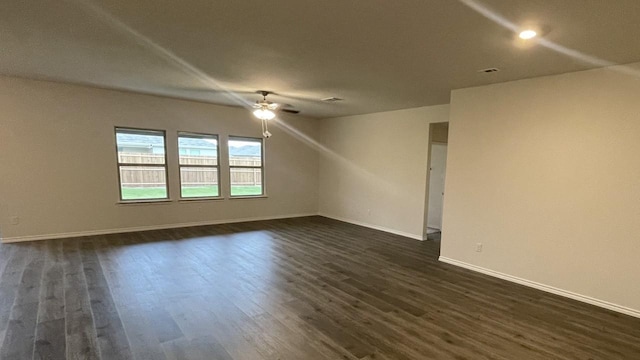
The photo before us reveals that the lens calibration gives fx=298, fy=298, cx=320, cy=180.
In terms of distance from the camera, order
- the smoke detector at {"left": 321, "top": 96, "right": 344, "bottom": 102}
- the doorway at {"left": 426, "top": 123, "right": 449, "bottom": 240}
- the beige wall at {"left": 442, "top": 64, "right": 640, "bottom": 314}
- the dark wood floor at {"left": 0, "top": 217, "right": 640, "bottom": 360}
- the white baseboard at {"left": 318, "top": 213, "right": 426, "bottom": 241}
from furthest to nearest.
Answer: the doorway at {"left": 426, "top": 123, "right": 449, "bottom": 240}
the white baseboard at {"left": 318, "top": 213, "right": 426, "bottom": 241}
the smoke detector at {"left": 321, "top": 96, "right": 344, "bottom": 102}
the beige wall at {"left": 442, "top": 64, "right": 640, "bottom": 314}
the dark wood floor at {"left": 0, "top": 217, "right": 640, "bottom": 360}

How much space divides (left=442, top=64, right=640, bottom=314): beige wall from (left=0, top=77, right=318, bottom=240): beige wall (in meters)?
4.95

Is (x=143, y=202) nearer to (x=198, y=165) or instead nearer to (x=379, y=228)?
(x=198, y=165)

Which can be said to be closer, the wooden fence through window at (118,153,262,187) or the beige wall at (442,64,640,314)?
the beige wall at (442,64,640,314)

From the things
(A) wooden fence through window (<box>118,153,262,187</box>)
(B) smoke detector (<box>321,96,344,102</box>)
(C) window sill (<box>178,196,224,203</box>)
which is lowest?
(C) window sill (<box>178,196,224,203</box>)

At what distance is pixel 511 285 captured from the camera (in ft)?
12.1

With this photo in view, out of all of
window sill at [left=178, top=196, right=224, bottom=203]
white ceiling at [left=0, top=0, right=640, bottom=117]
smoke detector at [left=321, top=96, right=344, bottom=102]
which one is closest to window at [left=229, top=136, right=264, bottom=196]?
window sill at [left=178, top=196, right=224, bottom=203]

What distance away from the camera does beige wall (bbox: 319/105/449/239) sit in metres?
5.78

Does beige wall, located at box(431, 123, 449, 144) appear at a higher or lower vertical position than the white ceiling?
lower

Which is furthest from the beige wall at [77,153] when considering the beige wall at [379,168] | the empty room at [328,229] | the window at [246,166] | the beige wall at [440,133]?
the beige wall at [440,133]

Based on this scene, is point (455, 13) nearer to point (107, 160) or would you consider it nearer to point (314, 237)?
point (314, 237)

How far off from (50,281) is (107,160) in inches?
105

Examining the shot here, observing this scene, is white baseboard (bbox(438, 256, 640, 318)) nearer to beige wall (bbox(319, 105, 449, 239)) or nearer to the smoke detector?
beige wall (bbox(319, 105, 449, 239))

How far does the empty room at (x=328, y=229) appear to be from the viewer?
233 centimetres

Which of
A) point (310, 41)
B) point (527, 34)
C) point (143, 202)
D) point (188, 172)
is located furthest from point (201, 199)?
point (527, 34)
